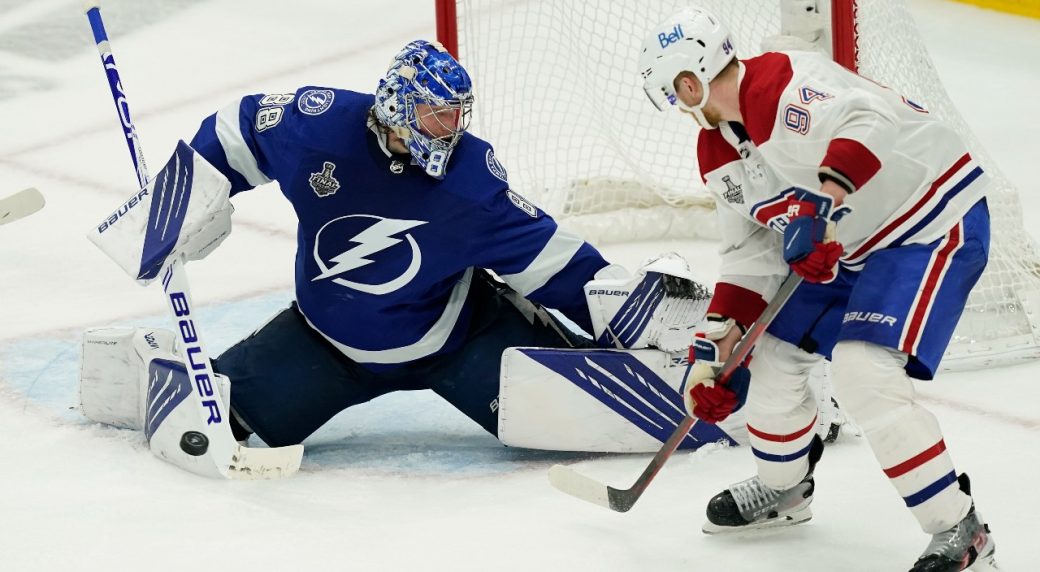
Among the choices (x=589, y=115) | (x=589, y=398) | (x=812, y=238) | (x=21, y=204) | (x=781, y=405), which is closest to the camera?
(x=812, y=238)

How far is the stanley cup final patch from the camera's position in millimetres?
3354

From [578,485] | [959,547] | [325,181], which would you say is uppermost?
[325,181]

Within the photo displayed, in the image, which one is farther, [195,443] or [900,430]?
[195,443]

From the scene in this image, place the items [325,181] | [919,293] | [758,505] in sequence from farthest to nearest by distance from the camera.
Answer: [325,181], [758,505], [919,293]

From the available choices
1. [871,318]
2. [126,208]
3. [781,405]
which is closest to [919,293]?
[871,318]

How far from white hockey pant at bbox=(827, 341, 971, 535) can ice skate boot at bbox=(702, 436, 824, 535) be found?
425 mm

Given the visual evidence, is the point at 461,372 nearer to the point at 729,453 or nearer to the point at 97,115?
the point at 729,453

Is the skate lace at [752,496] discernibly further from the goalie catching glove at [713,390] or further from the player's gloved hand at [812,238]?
the player's gloved hand at [812,238]

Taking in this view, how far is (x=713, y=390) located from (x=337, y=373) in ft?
3.22

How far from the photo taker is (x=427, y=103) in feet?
10.6

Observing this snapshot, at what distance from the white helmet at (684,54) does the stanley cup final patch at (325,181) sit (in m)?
0.76

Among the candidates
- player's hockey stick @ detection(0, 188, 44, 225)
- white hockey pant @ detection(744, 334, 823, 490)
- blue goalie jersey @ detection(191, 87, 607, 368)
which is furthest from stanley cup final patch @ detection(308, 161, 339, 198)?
white hockey pant @ detection(744, 334, 823, 490)

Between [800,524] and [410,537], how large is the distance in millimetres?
763

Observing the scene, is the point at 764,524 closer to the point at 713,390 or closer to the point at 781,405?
the point at 781,405
